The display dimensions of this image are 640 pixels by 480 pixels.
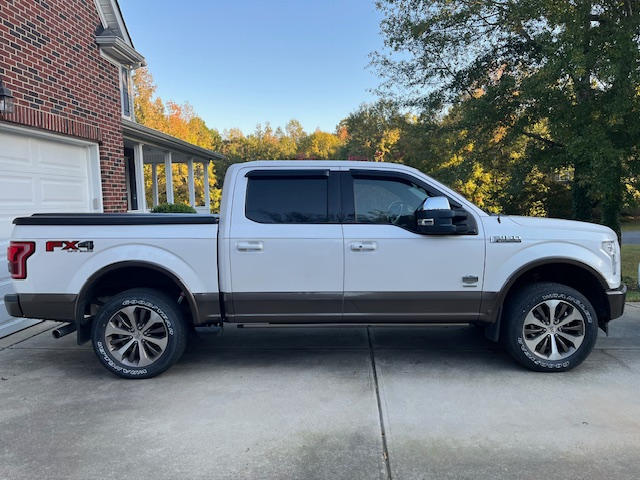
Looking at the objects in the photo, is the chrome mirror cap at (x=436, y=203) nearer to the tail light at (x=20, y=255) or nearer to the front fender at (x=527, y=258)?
the front fender at (x=527, y=258)

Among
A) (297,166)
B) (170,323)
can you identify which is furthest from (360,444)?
(297,166)

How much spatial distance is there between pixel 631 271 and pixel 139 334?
36.9 ft

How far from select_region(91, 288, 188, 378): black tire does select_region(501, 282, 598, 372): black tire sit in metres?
3.06

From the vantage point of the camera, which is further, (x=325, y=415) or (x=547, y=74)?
(x=547, y=74)

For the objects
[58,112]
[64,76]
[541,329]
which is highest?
[64,76]

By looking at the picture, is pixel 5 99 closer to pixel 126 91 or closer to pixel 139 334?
pixel 139 334

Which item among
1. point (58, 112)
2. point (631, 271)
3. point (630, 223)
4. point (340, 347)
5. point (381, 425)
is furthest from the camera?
point (630, 223)

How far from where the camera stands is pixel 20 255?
4.29 metres

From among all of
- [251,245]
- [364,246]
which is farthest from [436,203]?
[251,245]

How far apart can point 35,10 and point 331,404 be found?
6.89m

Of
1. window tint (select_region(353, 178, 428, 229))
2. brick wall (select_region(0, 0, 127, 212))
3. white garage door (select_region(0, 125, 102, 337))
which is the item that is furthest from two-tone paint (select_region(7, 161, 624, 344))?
brick wall (select_region(0, 0, 127, 212))

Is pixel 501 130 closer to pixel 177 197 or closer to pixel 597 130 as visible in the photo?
pixel 597 130

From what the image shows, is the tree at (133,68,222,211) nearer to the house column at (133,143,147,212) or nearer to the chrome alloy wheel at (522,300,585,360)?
the house column at (133,143,147,212)

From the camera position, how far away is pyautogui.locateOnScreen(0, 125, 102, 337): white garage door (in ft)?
20.4
